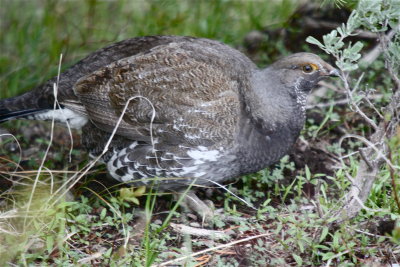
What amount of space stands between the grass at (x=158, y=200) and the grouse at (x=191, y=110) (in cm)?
30

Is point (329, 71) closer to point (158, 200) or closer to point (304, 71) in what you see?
point (304, 71)

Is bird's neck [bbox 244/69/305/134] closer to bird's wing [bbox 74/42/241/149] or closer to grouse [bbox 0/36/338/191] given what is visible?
grouse [bbox 0/36/338/191]

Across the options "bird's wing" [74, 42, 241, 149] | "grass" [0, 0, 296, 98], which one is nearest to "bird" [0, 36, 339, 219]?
"bird's wing" [74, 42, 241, 149]

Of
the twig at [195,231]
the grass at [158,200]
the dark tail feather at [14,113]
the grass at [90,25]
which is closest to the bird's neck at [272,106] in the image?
the grass at [158,200]

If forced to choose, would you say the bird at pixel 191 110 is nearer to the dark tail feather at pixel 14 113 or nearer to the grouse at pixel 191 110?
the grouse at pixel 191 110

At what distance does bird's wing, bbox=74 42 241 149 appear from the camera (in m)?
4.30

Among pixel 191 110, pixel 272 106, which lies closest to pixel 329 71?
pixel 272 106

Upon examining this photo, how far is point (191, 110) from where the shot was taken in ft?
14.1

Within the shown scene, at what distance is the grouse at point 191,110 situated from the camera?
4301mm

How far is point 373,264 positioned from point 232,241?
0.91m

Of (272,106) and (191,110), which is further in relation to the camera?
(272,106)

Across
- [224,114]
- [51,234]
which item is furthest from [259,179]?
[51,234]

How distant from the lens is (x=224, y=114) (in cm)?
430

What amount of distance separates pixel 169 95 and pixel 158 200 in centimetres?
89
